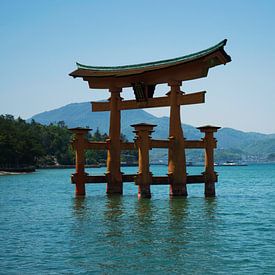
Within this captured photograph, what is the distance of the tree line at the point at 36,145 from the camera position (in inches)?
3575

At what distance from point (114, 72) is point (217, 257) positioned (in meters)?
18.9

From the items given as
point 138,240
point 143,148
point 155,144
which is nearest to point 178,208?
point 143,148

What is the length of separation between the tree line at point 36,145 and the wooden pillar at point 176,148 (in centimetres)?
3569

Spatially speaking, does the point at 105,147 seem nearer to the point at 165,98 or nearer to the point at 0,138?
the point at 165,98

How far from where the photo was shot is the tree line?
9081 cm

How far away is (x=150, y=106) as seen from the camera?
2981cm

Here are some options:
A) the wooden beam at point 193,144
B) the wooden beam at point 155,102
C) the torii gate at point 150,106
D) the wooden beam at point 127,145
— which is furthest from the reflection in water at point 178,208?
the wooden beam at point 155,102

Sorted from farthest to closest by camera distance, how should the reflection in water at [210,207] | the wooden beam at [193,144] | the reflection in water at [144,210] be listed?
the wooden beam at [193,144]
the reflection in water at [210,207]
the reflection in water at [144,210]

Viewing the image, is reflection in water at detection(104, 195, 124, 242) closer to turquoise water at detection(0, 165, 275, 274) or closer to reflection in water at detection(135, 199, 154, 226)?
turquoise water at detection(0, 165, 275, 274)

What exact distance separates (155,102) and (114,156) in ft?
12.5

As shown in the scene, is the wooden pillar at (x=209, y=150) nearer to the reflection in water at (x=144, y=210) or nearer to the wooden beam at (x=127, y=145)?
the reflection in water at (x=144, y=210)

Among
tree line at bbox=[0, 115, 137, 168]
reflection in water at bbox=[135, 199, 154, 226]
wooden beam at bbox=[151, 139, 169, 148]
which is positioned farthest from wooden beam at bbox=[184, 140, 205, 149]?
tree line at bbox=[0, 115, 137, 168]

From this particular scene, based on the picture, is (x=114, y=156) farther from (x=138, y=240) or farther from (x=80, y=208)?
(x=138, y=240)

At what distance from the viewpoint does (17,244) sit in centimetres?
1559
